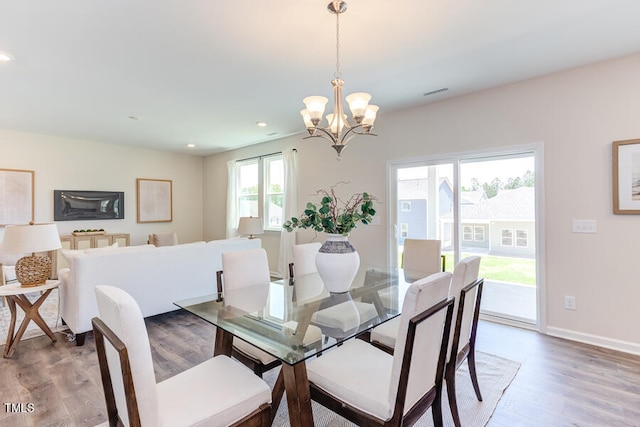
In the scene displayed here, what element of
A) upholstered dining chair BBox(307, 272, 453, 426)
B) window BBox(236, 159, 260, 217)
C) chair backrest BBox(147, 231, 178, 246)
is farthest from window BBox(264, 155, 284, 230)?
upholstered dining chair BBox(307, 272, 453, 426)

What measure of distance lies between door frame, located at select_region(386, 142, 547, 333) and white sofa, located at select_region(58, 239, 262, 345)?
221 centimetres

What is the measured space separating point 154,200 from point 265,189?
257 centimetres

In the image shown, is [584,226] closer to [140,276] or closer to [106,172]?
[140,276]

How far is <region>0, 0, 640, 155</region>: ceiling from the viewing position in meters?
2.05

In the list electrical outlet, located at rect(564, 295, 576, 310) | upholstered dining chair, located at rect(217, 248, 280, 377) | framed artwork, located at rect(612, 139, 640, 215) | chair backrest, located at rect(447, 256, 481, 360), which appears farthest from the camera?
electrical outlet, located at rect(564, 295, 576, 310)

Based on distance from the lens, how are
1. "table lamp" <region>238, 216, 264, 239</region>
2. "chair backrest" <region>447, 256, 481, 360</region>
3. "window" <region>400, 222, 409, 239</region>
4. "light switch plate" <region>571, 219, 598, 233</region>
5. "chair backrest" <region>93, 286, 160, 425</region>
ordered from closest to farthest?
"chair backrest" <region>93, 286, 160, 425</region>, "chair backrest" <region>447, 256, 481, 360</region>, "light switch plate" <region>571, 219, 598, 233</region>, "window" <region>400, 222, 409, 239</region>, "table lamp" <region>238, 216, 264, 239</region>

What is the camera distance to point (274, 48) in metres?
2.53

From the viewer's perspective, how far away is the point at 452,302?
1.44 metres

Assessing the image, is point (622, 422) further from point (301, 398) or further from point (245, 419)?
point (245, 419)

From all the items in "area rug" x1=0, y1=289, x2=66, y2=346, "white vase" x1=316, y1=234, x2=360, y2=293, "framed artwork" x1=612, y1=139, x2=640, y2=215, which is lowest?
"area rug" x1=0, y1=289, x2=66, y2=346

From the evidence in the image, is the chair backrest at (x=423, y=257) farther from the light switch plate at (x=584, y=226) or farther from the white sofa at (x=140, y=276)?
the white sofa at (x=140, y=276)

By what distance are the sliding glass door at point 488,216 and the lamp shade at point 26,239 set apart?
12.7ft

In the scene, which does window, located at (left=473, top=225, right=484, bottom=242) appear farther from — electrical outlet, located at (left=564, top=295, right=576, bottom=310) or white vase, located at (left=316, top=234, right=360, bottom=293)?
white vase, located at (left=316, top=234, right=360, bottom=293)

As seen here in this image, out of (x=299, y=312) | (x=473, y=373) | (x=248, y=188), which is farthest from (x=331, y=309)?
(x=248, y=188)
